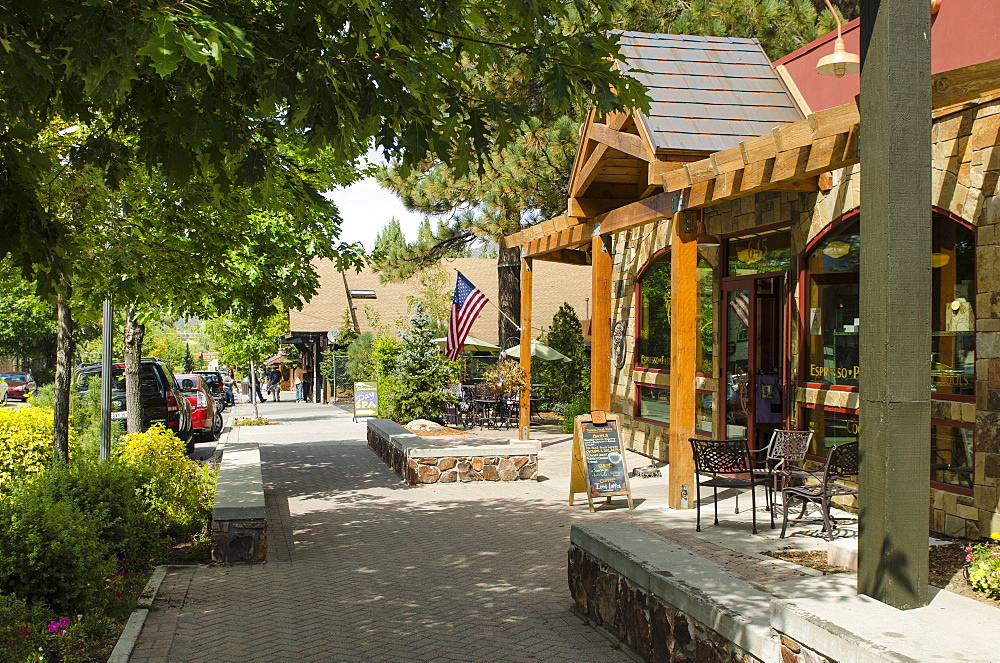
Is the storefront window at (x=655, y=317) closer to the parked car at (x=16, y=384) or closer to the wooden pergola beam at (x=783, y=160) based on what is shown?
the wooden pergola beam at (x=783, y=160)

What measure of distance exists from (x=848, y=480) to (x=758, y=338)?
2.79 m

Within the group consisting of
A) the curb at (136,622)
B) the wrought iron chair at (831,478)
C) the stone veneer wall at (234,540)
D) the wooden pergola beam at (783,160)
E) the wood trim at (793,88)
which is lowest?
the curb at (136,622)

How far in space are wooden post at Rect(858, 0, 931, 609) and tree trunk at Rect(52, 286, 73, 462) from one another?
757 centimetres

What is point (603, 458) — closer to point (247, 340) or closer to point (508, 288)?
point (508, 288)

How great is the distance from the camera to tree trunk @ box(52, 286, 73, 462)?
8898 mm

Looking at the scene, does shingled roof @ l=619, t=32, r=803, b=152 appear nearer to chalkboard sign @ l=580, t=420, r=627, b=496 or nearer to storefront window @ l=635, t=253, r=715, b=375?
storefront window @ l=635, t=253, r=715, b=375

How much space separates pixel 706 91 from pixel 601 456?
4390 mm

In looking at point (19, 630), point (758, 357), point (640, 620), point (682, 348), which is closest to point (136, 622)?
point (19, 630)

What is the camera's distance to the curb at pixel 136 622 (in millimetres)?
5195

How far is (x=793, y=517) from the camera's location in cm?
858

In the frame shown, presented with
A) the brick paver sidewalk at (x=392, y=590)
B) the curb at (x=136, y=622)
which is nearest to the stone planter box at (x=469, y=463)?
the brick paver sidewalk at (x=392, y=590)

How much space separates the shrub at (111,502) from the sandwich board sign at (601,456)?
14.5 ft

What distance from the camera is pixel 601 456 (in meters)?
9.70

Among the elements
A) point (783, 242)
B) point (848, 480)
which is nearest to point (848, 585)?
point (848, 480)
